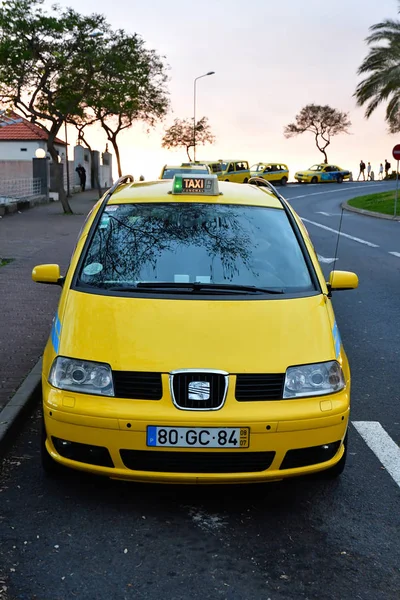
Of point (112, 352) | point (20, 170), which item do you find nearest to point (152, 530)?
point (112, 352)

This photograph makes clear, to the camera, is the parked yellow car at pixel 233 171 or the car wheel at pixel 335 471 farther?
the parked yellow car at pixel 233 171

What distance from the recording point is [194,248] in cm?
509

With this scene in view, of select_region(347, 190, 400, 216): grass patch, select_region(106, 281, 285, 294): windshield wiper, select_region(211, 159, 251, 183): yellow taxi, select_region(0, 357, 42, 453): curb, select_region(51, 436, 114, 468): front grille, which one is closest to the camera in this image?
select_region(51, 436, 114, 468): front grille

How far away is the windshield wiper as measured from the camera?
4.70 m

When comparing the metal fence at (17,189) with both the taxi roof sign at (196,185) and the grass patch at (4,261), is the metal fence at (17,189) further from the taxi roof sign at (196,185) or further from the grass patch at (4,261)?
the taxi roof sign at (196,185)

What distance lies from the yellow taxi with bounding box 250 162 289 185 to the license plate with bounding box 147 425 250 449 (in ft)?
178

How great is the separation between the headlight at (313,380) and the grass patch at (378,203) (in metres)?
27.4

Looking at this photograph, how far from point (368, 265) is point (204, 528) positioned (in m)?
11.8

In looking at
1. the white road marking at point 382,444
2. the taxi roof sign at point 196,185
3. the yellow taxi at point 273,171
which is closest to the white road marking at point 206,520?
the white road marking at point 382,444

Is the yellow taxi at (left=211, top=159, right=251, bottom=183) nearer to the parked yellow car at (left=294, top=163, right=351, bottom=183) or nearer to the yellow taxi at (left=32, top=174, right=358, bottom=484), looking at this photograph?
the parked yellow car at (left=294, top=163, right=351, bottom=183)

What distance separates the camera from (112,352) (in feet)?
13.4

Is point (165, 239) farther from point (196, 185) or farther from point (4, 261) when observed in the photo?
point (4, 261)

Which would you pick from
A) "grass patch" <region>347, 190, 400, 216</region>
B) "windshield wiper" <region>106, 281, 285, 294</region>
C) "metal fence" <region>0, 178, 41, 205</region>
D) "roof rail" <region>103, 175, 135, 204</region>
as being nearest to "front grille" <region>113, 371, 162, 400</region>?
"windshield wiper" <region>106, 281, 285, 294</region>

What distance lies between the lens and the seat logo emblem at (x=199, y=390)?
3928mm
